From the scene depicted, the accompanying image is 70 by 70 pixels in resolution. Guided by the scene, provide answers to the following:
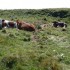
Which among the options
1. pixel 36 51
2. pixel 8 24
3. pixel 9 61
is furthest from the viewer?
pixel 8 24

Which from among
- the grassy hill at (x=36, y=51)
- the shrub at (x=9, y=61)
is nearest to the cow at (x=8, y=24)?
the grassy hill at (x=36, y=51)

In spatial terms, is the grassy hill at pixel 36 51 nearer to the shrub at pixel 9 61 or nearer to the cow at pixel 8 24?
the shrub at pixel 9 61

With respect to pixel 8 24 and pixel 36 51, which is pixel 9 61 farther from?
pixel 8 24

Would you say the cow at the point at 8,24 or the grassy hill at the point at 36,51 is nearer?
the grassy hill at the point at 36,51

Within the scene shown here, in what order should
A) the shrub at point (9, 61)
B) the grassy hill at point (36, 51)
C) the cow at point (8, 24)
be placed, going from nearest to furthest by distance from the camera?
1. the shrub at point (9, 61)
2. the grassy hill at point (36, 51)
3. the cow at point (8, 24)

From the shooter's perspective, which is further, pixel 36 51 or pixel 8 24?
pixel 8 24

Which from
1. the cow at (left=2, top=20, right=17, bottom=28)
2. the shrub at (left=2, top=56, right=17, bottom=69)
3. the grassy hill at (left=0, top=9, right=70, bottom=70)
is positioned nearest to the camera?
the shrub at (left=2, top=56, right=17, bottom=69)

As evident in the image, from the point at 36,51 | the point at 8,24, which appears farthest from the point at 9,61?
the point at 8,24

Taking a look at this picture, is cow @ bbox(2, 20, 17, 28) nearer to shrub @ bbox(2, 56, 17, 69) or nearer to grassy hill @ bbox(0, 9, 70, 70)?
grassy hill @ bbox(0, 9, 70, 70)

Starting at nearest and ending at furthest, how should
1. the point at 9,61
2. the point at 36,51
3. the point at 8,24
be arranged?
the point at 9,61 < the point at 36,51 < the point at 8,24

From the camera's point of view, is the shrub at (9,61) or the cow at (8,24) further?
the cow at (8,24)

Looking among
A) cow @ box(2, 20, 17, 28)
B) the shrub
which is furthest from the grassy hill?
cow @ box(2, 20, 17, 28)

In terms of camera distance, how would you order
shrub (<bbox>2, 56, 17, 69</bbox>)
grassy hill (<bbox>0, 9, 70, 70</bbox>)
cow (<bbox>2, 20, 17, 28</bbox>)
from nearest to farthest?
shrub (<bbox>2, 56, 17, 69</bbox>) < grassy hill (<bbox>0, 9, 70, 70</bbox>) < cow (<bbox>2, 20, 17, 28</bbox>)

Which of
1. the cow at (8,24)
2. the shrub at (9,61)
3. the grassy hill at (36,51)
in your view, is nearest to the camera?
the shrub at (9,61)
